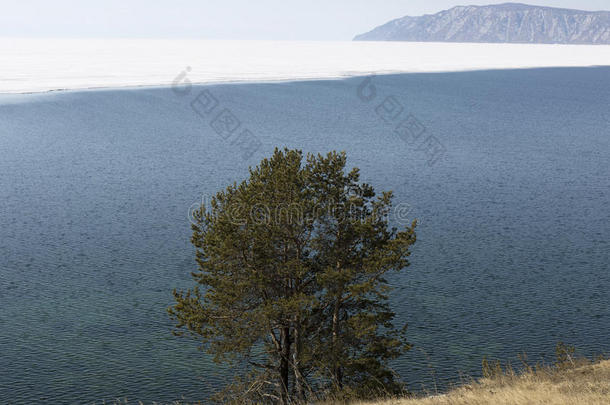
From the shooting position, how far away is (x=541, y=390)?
16.5 m

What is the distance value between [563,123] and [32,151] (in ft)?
209

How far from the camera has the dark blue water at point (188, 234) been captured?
24656mm

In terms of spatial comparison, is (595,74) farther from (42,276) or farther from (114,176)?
(42,276)

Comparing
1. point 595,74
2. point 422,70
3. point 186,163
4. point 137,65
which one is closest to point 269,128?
point 186,163

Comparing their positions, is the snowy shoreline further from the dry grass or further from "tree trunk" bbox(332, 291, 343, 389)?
the dry grass

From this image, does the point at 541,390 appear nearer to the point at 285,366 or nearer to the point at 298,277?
the point at 298,277

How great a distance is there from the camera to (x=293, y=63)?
169125 millimetres

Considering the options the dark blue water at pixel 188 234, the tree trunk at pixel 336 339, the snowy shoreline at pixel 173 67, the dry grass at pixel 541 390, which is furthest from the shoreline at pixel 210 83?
the dry grass at pixel 541 390

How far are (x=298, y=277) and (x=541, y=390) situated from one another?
7.03 m

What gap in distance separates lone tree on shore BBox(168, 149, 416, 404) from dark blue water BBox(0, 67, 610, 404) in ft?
16.5

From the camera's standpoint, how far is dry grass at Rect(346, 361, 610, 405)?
15.1 metres

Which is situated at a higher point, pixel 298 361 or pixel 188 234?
pixel 188 234

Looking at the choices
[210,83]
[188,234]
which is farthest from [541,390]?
[210,83]

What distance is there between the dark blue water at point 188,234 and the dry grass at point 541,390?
4.50 meters
